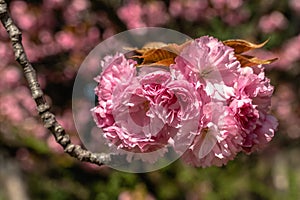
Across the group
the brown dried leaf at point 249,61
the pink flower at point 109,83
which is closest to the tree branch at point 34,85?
the pink flower at point 109,83

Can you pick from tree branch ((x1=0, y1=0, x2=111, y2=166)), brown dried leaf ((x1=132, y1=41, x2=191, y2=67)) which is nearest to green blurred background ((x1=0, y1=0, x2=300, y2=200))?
tree branch ((x1=0, y1=0, x2=111, y2=166))

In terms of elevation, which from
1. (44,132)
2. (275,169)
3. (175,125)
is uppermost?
(175,125)

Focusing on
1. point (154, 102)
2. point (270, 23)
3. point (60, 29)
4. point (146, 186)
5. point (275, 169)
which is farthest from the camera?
point (275, 169)

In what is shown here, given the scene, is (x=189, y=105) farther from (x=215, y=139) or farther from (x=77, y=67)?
(x=77, y=67)

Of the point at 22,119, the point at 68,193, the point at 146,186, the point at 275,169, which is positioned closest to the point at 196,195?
the point at 146,186

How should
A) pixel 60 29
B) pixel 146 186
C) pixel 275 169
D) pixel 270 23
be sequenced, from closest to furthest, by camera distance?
pixel 146 186, pixel 60 29, pixel 270 23, pixel 275 169

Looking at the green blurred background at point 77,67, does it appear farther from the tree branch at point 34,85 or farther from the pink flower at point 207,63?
the pink flower at point 207,63

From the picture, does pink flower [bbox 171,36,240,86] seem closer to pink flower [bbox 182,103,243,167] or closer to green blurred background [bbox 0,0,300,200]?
pink flower [bbox 182,103,243,167]

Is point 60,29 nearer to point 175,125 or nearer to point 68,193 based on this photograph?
point 68,193
